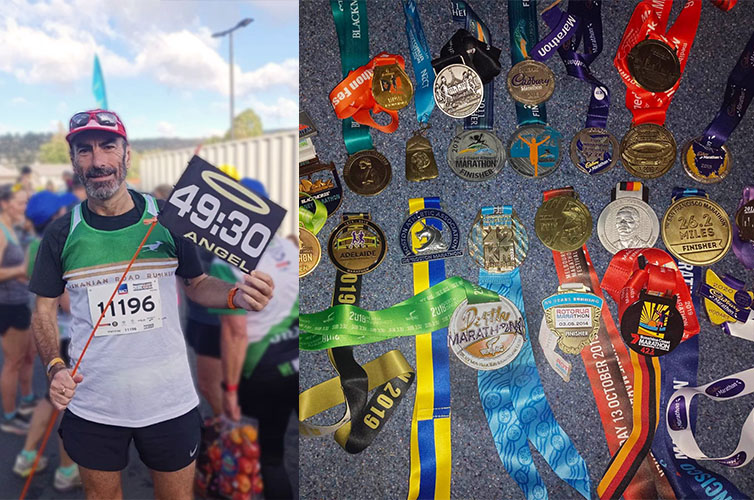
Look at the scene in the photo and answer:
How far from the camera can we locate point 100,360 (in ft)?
4.09

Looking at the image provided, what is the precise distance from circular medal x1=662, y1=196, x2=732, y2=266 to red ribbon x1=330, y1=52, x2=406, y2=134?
0.90 metres

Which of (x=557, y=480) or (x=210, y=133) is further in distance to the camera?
(x=557, y=480)

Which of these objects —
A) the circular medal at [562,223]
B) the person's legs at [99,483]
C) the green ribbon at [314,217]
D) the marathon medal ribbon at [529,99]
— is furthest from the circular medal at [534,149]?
the person's legs at [99,483]

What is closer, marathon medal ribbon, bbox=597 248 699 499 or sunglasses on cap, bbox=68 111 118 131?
sunglasses on cap, bbox=68 111 118 131

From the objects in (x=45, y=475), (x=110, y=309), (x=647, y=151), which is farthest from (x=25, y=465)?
(x=647, y=151)

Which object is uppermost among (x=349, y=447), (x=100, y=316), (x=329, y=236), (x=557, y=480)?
(x=329, y=236)

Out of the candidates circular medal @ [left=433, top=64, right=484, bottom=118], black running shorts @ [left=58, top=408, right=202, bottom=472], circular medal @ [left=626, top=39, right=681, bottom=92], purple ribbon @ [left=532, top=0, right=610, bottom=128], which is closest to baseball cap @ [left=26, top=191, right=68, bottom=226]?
black running shorts @ [left=58, top=408, right=202, bottom=472]

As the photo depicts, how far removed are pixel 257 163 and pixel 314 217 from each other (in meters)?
0.24

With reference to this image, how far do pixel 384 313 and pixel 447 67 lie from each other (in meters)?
0.72

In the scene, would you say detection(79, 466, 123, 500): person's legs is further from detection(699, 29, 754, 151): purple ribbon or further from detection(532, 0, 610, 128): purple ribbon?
detection(699, 29, 754, 151): purple ribbon

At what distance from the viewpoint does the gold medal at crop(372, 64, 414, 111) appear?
148 cm

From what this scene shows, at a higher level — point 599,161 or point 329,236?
point 599,161

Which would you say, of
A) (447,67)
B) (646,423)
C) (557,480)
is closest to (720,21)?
(447,67)

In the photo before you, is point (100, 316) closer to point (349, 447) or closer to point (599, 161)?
point (349, 447)
